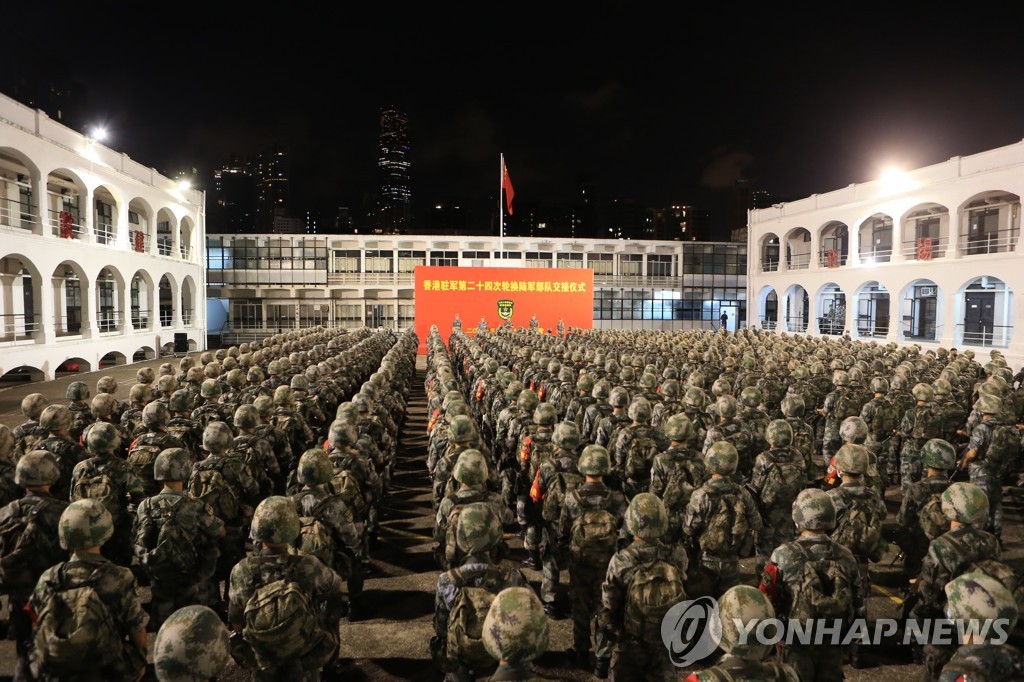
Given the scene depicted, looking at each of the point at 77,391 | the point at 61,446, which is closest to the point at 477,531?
the point at 61,446

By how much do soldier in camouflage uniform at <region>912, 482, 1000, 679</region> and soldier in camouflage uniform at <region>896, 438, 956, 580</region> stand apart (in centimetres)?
109

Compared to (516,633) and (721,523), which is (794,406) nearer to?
(721,523)

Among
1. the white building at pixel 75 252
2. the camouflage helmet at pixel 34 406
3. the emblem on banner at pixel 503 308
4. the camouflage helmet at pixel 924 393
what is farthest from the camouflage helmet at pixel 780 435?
the emblem on banner at pixel 503 308

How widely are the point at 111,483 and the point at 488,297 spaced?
26.7 metres

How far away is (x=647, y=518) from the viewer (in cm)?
395

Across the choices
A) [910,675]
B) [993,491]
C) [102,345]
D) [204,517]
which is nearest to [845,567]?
[910,675]

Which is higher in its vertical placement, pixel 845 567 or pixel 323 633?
pixel 845 567

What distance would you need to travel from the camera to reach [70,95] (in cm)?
8325

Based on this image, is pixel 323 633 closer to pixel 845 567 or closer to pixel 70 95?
pixel 845 567

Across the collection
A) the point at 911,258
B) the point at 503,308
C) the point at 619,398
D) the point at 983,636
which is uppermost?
the point at 911,258

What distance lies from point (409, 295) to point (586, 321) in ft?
53.5

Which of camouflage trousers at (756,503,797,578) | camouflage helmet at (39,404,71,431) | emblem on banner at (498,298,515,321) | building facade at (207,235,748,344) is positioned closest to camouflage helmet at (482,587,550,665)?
camouflage trousers at (756,503,797,578)

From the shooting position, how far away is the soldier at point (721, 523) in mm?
4836

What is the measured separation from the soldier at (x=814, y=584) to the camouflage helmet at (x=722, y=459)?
0.96 m
